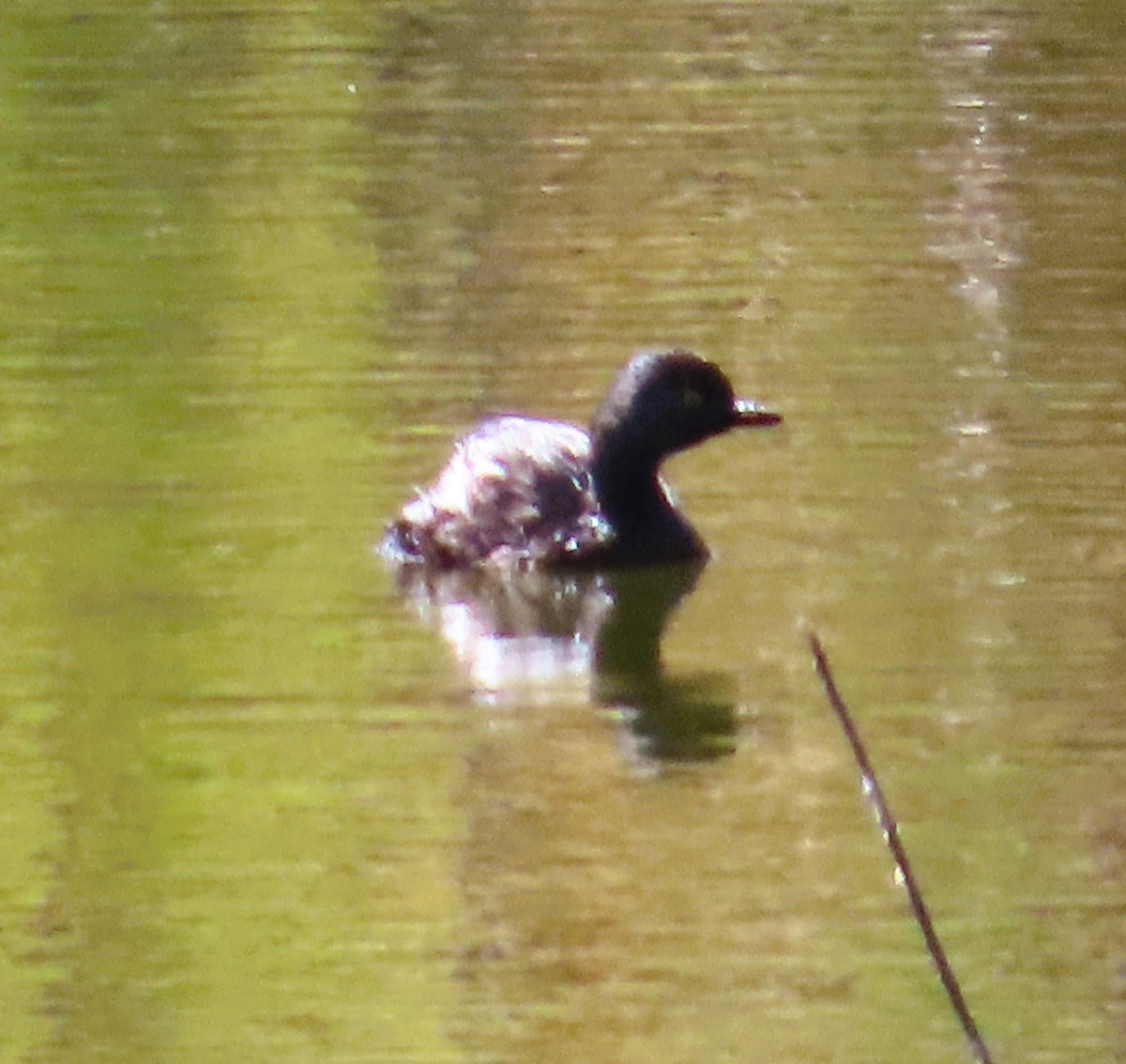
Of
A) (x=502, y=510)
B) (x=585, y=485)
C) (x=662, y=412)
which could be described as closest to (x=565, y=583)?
(x=502, y=510)

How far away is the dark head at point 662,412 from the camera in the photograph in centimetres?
1098

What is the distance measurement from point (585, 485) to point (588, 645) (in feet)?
3.35

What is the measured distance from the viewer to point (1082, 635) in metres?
9.72

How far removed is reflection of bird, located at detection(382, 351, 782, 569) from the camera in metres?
10.7

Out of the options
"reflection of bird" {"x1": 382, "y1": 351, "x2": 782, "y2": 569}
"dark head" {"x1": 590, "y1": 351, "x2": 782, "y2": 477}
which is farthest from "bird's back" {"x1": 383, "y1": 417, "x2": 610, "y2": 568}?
"dark head" {"x1": 590, "y1": 351, "x2": 782, "y2": 477}

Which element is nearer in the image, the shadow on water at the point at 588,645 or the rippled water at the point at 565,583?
the rippled water at the point at 565,583

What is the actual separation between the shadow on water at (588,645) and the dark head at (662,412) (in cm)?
38

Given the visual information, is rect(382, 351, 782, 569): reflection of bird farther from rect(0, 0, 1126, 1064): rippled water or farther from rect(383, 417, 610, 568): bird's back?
rect(0, 0, 1126, 1064): rippled water

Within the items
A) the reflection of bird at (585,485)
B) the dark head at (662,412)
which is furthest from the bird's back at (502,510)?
the dark head at (662,412)

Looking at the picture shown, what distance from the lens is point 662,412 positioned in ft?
36.3

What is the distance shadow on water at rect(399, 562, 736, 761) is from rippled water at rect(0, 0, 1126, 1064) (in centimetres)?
2

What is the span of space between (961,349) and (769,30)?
592cm

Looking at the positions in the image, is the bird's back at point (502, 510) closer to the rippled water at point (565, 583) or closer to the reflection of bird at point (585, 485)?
the reflection of bird at point (585, 485)

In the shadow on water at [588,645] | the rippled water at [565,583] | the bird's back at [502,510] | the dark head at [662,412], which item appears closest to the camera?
the rippled water at [565,583]
